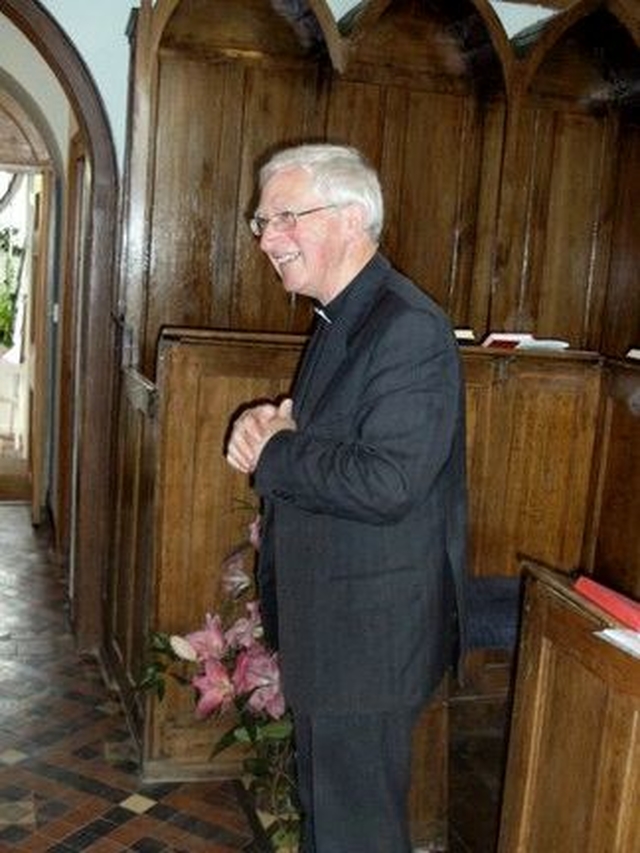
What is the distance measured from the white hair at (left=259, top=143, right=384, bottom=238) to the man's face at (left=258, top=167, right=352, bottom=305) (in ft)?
0.04

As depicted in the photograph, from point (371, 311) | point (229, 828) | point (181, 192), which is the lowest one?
point (229, 828)

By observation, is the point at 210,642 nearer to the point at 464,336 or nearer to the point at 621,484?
the point at 621,484

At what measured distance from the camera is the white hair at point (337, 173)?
1741mm

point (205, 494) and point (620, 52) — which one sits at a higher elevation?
point (620, 52)

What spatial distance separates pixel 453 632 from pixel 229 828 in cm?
120

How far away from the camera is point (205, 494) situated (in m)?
2.88

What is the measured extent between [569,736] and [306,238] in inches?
37.5

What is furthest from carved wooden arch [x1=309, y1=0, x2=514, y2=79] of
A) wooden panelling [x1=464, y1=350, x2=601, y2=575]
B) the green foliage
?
the green foliage

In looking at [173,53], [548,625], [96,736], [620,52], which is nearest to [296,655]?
[548,625]

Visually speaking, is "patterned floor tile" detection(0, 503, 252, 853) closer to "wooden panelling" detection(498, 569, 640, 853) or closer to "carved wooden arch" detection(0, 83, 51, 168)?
"wooden panelling" detection(498, 569, 640, 853)

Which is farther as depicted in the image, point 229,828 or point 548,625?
point 229,828

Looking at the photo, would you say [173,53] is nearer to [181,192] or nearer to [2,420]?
[181,192]

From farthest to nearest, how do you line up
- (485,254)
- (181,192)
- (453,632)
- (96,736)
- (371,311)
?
(485,254)
(181,192)
(96,736)
(453,632)
(371,311)

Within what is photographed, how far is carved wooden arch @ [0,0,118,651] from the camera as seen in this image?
354cm
